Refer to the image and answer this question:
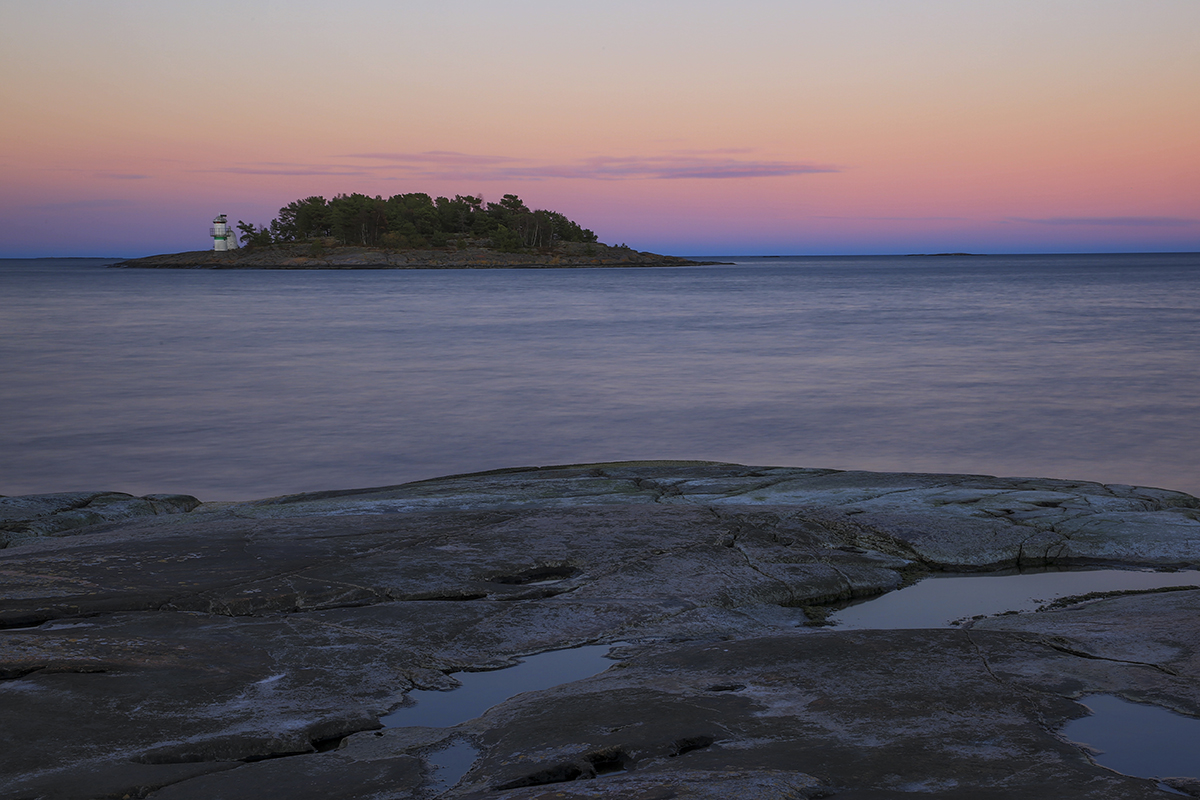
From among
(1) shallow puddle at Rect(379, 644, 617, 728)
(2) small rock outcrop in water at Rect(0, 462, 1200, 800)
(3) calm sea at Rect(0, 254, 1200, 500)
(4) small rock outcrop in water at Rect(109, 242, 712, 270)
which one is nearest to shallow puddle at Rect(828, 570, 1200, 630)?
(2) small rock outcrop in water at Rect(0, 462, 1200, 800)

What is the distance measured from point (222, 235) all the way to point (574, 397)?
126 meters

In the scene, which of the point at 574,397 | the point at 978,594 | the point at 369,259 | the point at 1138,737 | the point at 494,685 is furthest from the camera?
the point at 369,259

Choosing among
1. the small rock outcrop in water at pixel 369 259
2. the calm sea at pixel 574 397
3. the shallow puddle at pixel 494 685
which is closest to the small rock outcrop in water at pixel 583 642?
the shallow puddle at pixel 494 685

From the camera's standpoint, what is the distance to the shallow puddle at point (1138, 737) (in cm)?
329

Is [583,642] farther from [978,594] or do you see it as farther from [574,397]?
[574,397]

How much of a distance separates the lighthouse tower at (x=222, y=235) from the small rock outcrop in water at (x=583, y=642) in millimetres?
134623

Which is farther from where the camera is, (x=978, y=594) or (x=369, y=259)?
(x=369, y=259)

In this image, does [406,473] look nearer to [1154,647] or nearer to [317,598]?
[317,598]

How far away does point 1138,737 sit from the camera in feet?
11.5

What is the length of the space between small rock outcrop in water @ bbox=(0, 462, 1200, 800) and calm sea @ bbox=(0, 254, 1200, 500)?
4852 mm

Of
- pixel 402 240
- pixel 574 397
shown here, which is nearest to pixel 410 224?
pixel 402 240

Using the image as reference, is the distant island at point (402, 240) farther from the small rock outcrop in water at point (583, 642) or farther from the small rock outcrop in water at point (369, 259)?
the small rock outcrop in water at point (583, 642)

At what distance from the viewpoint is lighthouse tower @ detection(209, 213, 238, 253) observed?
13162cm

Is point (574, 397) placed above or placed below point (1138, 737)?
below
